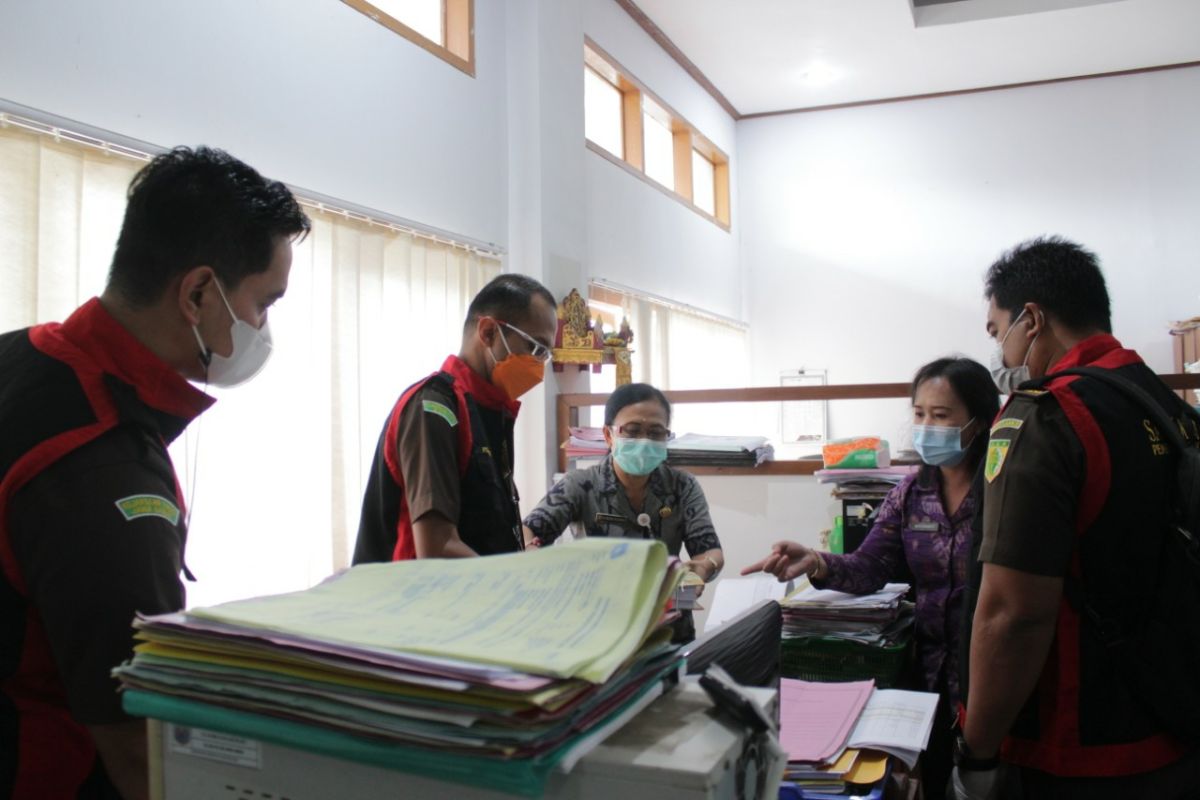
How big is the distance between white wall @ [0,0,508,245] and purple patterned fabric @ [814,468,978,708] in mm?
2092

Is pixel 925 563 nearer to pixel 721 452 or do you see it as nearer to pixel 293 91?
pixel 721 452

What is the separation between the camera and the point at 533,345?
200 cm

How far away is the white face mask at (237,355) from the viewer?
39.9 inches

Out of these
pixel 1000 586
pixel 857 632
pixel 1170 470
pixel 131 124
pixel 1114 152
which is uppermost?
pixel 1114 152

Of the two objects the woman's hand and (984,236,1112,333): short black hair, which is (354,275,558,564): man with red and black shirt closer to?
the woman's hand

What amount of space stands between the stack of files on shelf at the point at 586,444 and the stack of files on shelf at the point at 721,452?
316 millimetres

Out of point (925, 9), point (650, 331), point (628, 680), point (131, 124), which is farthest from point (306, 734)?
point (925, 9)

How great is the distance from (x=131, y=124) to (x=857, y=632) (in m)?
2.22

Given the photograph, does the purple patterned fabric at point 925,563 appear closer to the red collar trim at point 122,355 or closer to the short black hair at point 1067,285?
the short black hair at point 1067,285

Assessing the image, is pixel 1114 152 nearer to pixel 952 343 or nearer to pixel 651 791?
pixel 952 343

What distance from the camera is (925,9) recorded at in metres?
5.82

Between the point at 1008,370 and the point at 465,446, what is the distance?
1.07 meters

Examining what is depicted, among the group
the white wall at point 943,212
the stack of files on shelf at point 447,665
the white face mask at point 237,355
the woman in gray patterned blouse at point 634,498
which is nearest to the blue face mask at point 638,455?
the woman in gray patterned blouse at point 634,498

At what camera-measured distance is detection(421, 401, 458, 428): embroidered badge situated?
170 centimetres
